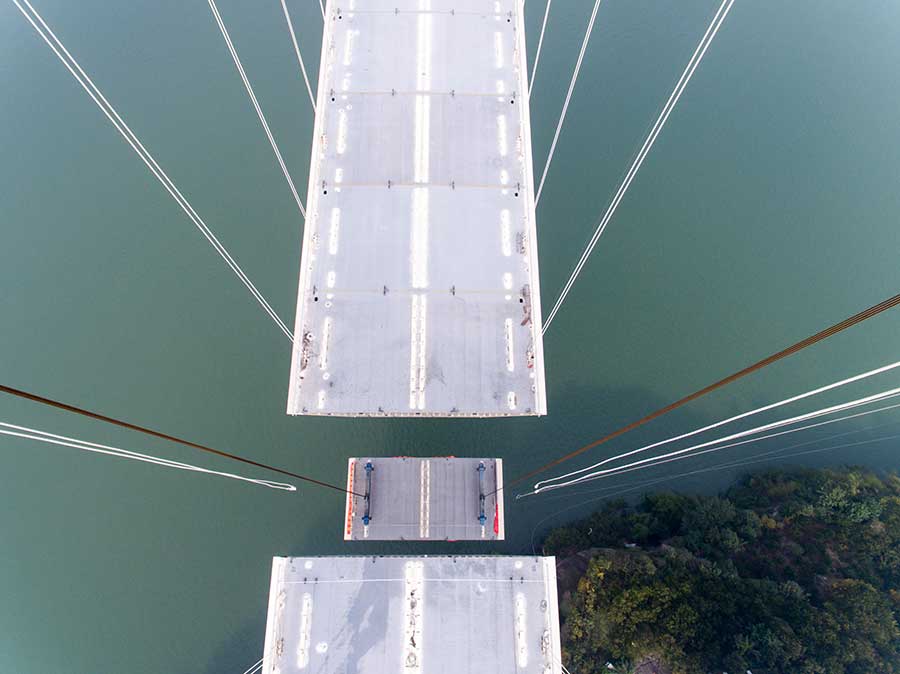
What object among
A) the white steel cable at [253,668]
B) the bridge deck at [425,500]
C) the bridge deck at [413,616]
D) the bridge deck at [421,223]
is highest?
the bridge deck at [421,223]

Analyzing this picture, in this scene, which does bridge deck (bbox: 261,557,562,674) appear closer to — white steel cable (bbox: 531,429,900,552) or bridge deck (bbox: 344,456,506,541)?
bridge deck (bbox: 344,456,506,541)

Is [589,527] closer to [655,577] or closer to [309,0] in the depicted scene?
[655,577]

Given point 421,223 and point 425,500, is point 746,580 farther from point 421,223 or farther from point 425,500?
point 421,223

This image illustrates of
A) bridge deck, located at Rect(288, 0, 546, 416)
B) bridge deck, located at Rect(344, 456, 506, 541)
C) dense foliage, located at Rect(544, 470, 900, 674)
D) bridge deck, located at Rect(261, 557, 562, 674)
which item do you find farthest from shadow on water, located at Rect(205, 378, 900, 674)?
bridge deck, located at Rect(288, 0, 546, 416)

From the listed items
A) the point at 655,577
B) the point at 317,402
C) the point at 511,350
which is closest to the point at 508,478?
the point at 655,577

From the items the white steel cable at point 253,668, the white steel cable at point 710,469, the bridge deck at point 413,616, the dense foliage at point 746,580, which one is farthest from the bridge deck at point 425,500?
the white steel cable at point 253,668

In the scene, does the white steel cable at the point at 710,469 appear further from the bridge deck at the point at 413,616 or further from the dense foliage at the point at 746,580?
the bridge deck at the point at 413,616
